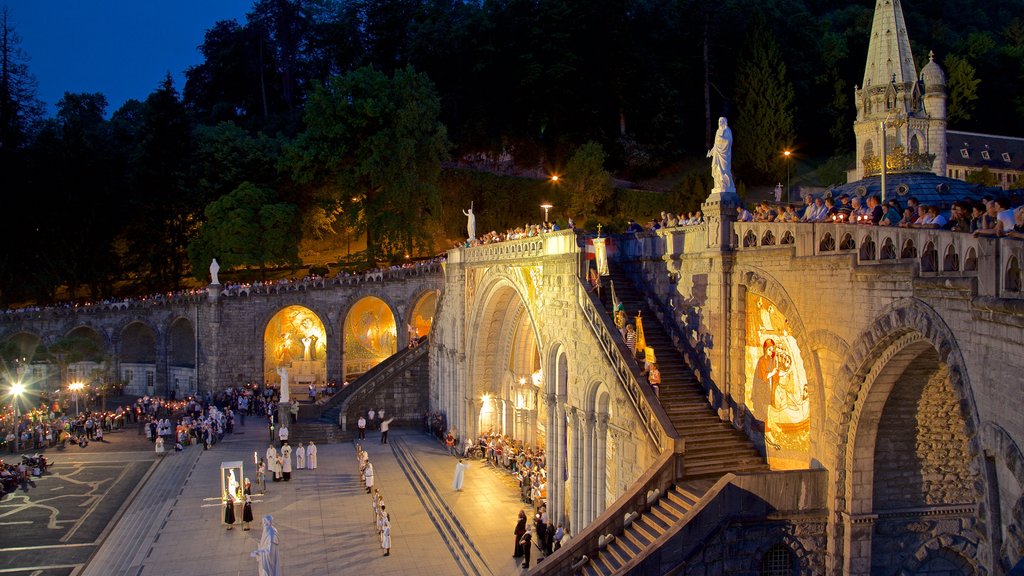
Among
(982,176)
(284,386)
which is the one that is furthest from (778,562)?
(982,176)

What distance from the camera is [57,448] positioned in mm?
35562

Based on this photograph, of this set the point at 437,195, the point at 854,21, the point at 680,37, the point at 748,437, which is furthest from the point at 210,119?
the point at 748,437

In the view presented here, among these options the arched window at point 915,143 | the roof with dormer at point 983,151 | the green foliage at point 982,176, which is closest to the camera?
the arched window at point 915,143

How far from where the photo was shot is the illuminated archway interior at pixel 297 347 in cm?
4678

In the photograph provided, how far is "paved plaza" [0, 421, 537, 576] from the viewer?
20.9 metres

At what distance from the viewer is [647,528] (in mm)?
15719

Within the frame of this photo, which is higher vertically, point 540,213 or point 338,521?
point 540,213

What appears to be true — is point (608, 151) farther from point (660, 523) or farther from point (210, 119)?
point (660, 523)

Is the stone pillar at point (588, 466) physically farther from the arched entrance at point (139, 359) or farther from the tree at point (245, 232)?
the arched entrance at point (139, 359)

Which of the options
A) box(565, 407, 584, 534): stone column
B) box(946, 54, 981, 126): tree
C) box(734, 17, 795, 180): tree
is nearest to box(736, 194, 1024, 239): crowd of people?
box(565, 407, 584, 534): stone column

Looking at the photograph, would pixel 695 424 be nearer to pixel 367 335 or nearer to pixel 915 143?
pixel 915 143

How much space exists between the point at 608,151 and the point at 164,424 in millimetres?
36133

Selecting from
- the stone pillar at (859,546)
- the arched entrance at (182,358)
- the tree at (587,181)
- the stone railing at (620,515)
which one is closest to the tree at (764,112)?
the tree at (587,181)

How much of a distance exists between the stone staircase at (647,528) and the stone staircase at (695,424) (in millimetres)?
639
